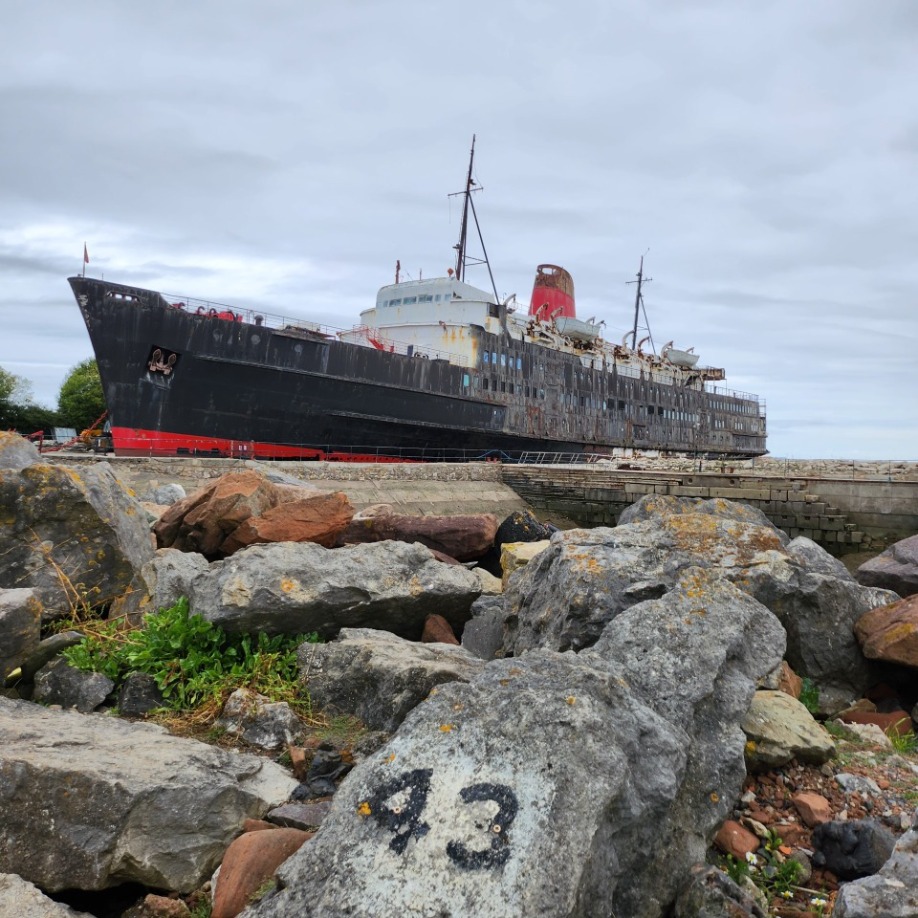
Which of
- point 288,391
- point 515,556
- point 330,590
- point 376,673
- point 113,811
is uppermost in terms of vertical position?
point 288,391

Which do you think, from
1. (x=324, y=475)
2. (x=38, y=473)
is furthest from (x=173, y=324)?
(x=38, y=473)

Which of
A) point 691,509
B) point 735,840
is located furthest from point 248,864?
point 691,509

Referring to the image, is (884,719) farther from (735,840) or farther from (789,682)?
(735,840)

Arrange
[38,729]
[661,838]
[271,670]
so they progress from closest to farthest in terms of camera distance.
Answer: [661,838] → [38,729] → [271,670]

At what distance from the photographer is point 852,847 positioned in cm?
292

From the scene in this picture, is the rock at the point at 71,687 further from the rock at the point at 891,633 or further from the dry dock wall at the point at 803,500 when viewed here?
the dry dock wall at the point at 803,500

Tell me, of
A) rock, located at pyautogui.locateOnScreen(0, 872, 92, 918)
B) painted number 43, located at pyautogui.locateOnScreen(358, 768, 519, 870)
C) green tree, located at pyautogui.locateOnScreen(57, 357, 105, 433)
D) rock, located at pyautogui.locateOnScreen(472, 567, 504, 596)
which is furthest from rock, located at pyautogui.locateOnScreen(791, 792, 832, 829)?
→ green tree, located at pyautogui.locateOnScreen(57, 357, 105, 433)

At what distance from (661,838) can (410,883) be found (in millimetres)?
1067

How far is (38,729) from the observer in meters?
3.13

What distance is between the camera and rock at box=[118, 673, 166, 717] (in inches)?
155

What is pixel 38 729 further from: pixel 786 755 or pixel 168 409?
pixel 168 409

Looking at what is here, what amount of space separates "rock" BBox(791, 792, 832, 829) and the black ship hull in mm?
20605

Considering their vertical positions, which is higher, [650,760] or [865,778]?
[650,760]

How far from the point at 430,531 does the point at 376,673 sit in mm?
4905
